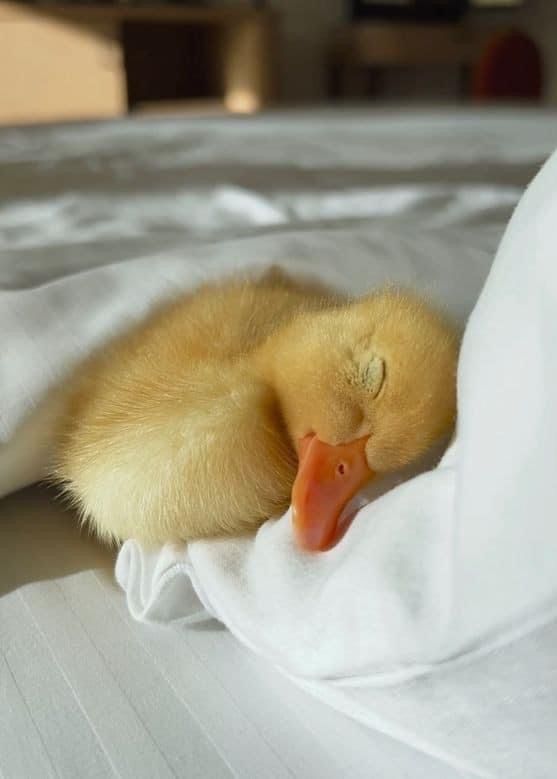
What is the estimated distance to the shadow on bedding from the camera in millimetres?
418

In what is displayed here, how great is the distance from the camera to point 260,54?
125 inches

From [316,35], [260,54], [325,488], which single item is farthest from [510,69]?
[325,488]

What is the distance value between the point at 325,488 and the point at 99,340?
0.19 m

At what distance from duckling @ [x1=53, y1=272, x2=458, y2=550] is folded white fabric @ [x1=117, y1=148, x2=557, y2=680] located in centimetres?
2

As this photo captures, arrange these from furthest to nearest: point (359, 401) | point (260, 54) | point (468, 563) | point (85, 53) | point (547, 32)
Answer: point (547, 32), point (260, 54), point (85, 53), point (359, 401), point (468, 563)

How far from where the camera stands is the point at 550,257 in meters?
0.26

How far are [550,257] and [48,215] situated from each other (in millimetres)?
683

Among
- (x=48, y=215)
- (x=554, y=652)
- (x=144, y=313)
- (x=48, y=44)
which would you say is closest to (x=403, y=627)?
(x=554, y=652)

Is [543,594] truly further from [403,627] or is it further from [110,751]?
[110,751]

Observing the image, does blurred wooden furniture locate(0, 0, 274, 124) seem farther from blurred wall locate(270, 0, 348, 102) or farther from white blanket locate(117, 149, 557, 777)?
white blanket locate(117, 149, 557, 777)

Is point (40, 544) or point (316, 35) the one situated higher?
point (316, 35)

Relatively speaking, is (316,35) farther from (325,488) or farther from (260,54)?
(325,488)

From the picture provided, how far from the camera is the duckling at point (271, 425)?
34 centimetres

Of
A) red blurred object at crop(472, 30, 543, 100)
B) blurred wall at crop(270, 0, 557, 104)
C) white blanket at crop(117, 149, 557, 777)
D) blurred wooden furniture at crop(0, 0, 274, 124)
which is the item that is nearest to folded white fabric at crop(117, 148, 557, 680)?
white blanket at crop(117, 149, 557, 777)
